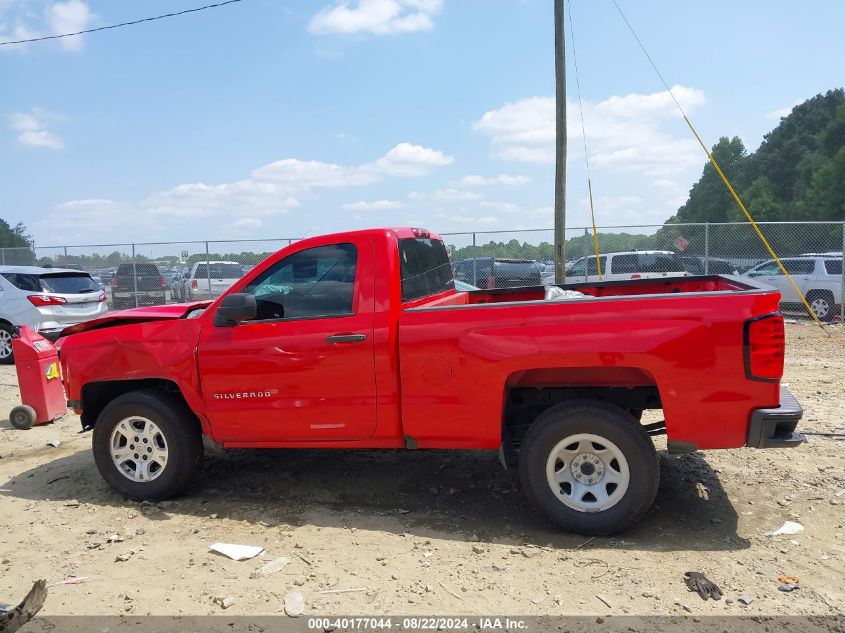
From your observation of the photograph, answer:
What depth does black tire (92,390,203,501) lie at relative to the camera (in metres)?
4.74

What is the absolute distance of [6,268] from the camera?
38.9 feet

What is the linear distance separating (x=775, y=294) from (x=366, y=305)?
8.18 feet

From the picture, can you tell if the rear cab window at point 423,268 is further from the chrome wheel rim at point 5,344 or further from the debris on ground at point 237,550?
the chrome wheel rim at point 5,344

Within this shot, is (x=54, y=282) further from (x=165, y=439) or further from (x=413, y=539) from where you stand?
(x=413, y=539)

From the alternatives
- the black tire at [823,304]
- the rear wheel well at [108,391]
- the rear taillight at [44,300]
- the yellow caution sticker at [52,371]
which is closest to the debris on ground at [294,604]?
the rear wheel well at [108,391]

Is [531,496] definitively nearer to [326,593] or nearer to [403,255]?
[326,593]

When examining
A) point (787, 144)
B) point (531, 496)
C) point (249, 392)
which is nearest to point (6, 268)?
point (249, 392)

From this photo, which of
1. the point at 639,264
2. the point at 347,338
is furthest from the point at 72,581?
the point at 639,264

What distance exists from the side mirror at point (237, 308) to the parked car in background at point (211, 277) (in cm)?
1466

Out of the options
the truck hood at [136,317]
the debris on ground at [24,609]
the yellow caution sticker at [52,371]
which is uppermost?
the truck hood at [136,317]

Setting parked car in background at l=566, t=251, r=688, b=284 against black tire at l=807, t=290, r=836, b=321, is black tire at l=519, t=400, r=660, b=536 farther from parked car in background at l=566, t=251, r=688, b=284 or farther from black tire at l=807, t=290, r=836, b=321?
black tire at l=807, t=290, r=836, b=321

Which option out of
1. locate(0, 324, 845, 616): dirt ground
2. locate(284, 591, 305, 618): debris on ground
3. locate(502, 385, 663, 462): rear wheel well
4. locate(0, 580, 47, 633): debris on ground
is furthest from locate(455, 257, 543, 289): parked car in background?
locate(0, 580, 47, 633): debris on ground

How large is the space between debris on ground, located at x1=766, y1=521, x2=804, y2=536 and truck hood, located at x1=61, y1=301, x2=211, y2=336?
13.7 feet

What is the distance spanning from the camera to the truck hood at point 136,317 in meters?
4.93
